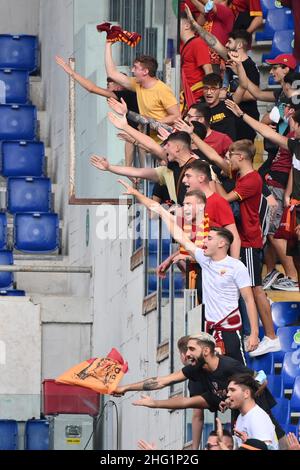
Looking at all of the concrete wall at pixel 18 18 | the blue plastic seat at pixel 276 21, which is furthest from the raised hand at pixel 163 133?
the concrete wall at pixel 18 18

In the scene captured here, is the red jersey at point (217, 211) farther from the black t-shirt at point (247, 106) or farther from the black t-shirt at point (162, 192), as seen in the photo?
the black t-shirt at point (247, 106)

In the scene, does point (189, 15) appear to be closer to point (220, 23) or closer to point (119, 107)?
point (220, 23)

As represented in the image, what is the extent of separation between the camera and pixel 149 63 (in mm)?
15180

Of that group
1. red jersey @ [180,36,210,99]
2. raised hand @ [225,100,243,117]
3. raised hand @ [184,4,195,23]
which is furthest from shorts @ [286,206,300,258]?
raised hand @ [184,4,195,23]

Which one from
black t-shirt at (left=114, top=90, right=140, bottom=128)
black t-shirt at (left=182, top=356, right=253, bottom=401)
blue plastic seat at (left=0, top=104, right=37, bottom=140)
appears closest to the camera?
black t-shirt at (left=182, top=356, right=253, bottom=401)

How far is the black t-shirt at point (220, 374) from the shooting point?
12148 mm

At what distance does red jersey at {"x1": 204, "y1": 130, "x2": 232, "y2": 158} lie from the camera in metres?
14.4

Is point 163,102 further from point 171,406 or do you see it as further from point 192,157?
point 171,406

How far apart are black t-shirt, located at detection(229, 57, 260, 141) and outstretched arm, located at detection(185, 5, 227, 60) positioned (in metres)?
0.24

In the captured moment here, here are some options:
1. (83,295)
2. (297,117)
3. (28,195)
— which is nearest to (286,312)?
(297,117)

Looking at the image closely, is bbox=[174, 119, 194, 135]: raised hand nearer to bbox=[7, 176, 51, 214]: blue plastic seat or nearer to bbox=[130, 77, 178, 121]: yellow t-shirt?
bbox=[130, 77, 178, 121]: yellow t-shirt

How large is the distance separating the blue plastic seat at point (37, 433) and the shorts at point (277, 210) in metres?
4.14

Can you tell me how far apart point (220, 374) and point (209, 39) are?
Answer: 4.51 meters
